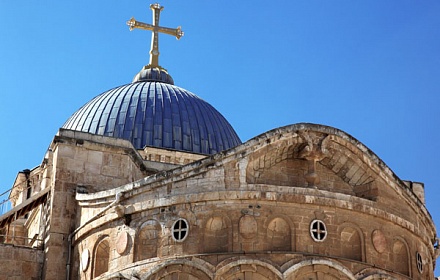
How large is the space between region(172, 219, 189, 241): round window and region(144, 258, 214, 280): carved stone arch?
32.0 inches

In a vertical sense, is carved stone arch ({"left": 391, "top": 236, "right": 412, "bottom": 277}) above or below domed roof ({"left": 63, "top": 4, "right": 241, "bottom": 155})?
below

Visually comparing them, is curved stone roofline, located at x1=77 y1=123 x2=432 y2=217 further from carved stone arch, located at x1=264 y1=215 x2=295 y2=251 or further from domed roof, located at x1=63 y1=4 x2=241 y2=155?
domed roof, located at x1=63 y1=4 x2=241 y2=155

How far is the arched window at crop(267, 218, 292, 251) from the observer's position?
3028cm

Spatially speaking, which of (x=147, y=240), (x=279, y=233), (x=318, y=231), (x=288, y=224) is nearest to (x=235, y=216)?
(x=279, y=233)

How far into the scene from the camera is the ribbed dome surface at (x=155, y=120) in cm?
4191

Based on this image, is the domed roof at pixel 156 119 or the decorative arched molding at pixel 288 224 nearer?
the decorative arched molding at pixel 288 224

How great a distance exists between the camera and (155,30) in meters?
46.6

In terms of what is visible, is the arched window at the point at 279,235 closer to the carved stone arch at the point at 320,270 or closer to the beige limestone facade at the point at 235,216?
the beige limestone facade at the point at 235,216

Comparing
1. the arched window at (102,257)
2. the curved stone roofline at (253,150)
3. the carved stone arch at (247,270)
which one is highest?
the curved stone roofline at (253,150)

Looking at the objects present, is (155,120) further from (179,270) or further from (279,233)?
Result: (179,270)

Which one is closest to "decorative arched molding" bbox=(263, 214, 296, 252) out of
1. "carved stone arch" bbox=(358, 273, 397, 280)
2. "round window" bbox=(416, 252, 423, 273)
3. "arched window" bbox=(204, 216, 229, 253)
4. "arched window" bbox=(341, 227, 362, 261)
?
"arched window" bbox=(204, 216, 229, 253)

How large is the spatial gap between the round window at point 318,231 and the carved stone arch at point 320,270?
0.85 meters

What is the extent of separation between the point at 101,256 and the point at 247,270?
5207mm

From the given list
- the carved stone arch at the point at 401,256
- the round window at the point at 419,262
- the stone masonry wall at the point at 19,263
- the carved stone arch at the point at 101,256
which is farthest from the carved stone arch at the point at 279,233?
the stone masonry wall at the point at 19,263
